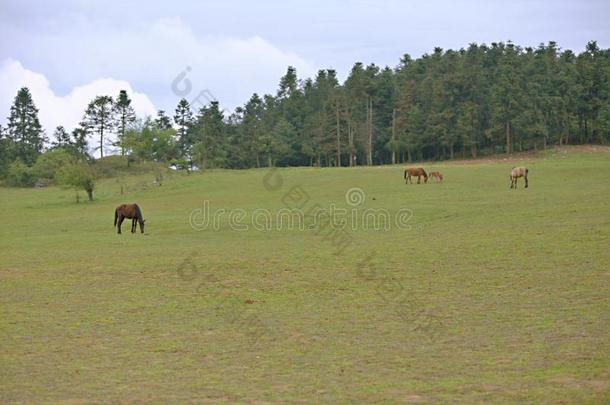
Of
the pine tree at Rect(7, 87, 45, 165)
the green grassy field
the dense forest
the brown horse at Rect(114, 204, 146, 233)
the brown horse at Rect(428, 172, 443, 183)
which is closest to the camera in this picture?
the green grassy field

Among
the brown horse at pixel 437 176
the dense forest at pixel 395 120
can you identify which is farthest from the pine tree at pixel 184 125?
the brown horse at pixel 437 176

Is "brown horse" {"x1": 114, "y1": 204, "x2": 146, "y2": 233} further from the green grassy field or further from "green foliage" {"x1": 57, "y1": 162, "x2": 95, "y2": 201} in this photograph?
"green foliage" {"x1": 57, "y1": 162, "x2": 95, "y2": 201}

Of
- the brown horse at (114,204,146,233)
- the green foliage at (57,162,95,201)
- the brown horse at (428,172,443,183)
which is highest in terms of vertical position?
the green foliage at (57,162,95,201)

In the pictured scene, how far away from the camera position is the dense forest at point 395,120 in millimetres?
77125

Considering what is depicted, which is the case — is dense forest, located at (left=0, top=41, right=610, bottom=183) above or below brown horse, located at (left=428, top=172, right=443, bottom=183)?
above

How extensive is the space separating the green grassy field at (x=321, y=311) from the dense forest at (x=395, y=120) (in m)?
46.0

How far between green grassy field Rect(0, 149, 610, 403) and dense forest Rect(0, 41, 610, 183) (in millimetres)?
45965

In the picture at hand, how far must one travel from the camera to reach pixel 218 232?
3034 cm

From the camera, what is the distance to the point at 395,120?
3605 inches

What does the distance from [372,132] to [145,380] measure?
83962 mm

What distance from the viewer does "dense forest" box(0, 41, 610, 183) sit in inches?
3036

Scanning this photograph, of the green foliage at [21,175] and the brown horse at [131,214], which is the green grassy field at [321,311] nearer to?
the brown horse at [131,214]

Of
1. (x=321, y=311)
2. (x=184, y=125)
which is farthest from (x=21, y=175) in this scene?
(x=321, y=311)

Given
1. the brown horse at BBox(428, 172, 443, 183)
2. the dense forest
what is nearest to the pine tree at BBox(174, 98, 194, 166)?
the dense forest
